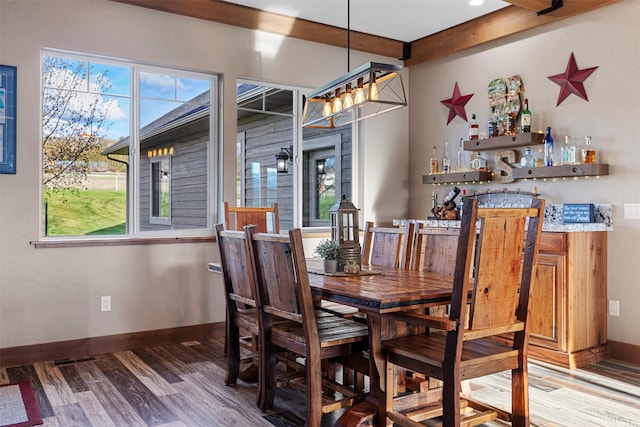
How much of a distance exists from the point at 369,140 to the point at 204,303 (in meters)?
2.41

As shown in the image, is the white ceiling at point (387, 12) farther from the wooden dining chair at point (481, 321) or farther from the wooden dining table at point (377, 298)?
the wooden dining chair at point (481, 321)

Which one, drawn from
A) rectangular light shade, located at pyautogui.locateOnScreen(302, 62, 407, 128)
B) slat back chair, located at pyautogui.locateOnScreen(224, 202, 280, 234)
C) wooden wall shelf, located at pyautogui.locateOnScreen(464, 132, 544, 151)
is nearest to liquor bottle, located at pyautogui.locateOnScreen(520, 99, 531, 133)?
wooden wall shelf, located at pyautogui.locateOnScreen(464, 132, 544, 151)

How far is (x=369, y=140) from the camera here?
18.3ft

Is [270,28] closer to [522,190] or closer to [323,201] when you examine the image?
[323,201]

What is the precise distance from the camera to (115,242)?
4.16 meters

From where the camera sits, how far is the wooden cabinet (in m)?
3.75

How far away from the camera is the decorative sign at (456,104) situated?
17.2 feet

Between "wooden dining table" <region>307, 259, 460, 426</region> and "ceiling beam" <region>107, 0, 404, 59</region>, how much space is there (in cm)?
275

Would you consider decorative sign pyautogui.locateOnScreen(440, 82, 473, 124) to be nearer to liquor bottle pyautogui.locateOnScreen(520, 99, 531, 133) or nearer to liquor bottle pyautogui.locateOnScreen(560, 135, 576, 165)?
liquor bottle pyautogui.locateOnScreen(520, 99, 531, 133)

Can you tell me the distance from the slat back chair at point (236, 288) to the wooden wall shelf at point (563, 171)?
267cm

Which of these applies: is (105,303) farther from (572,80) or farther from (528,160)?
(572,80)

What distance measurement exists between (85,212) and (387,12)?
3.13 m

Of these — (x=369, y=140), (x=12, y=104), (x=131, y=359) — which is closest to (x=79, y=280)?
(x=131, y=359)

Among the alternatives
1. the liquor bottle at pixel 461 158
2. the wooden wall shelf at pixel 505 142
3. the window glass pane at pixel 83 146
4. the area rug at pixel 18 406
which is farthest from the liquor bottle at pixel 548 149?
the area rug at pixel 18 406
